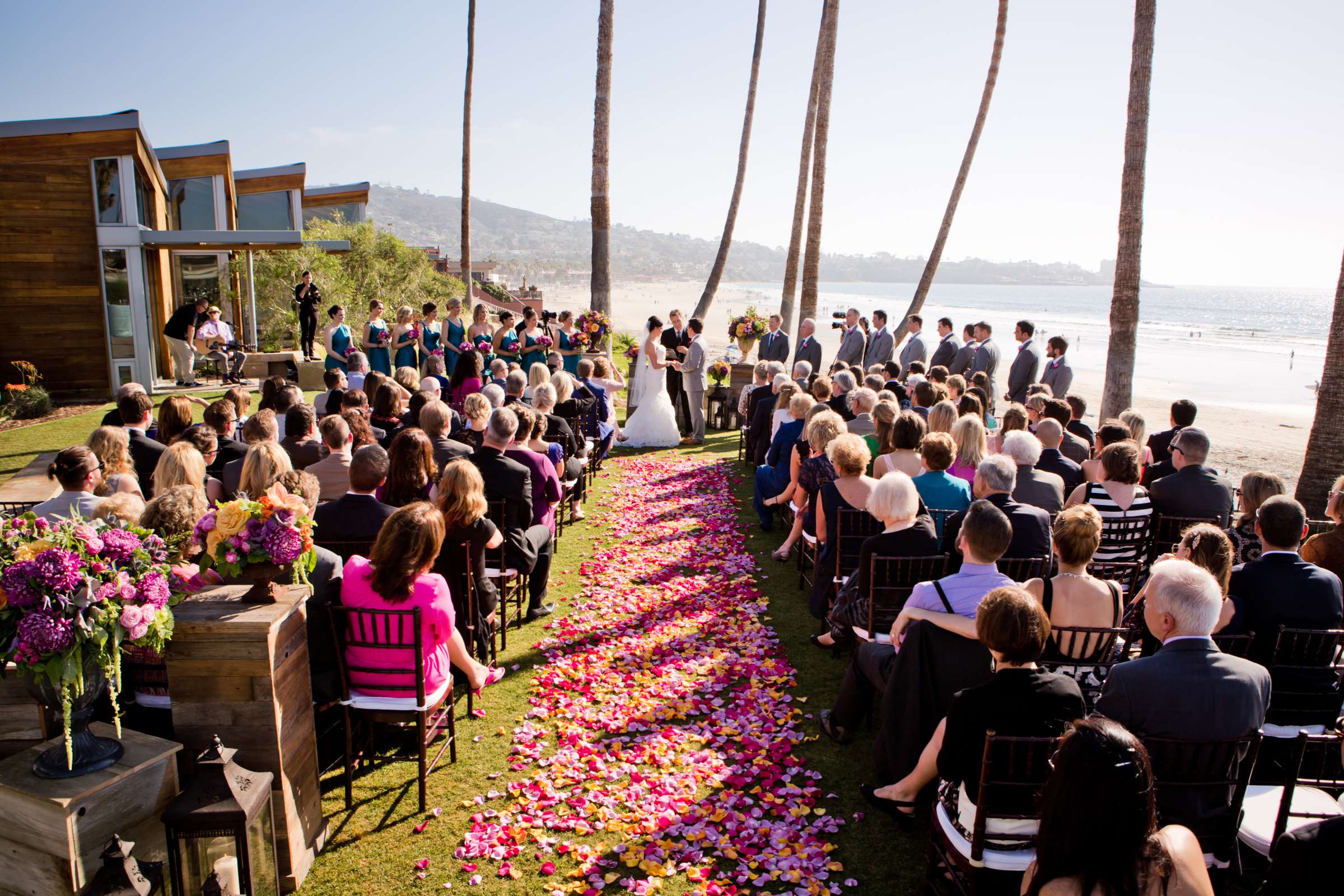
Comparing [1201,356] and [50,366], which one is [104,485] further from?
[1201,356]

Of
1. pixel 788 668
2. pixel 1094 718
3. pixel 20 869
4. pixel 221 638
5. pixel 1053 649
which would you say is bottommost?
pixel 788 668

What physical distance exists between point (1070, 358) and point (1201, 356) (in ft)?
25.7

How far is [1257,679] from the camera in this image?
131 inches

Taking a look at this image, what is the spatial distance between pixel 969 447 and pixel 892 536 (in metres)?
2.10

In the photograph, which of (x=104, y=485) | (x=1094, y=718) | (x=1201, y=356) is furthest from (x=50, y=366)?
(x=1201, y=356)

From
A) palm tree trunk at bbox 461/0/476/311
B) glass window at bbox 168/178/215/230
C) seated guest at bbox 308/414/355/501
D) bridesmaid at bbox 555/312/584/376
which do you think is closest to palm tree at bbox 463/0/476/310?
palm tree trunk at bbox 461/0/476/311

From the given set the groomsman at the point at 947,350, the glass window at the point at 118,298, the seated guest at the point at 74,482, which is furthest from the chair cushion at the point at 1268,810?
the glass window at the point at 118,298

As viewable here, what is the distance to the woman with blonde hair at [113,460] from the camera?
5.68 m

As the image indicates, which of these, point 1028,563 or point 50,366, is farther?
point 50,366

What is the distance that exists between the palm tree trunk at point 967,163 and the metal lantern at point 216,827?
61.4ft

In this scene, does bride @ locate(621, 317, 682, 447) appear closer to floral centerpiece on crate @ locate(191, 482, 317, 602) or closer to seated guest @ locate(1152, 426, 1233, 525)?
seated guest @ locate(1152, 426, 1233, 525)

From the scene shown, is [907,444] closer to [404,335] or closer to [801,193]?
[404,335]

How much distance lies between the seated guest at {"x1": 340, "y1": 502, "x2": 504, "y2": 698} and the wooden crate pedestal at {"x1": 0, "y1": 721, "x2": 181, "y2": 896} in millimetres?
1157

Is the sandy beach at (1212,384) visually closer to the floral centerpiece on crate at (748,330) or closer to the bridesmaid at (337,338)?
the floral centerpiece on crate at (748,330)
